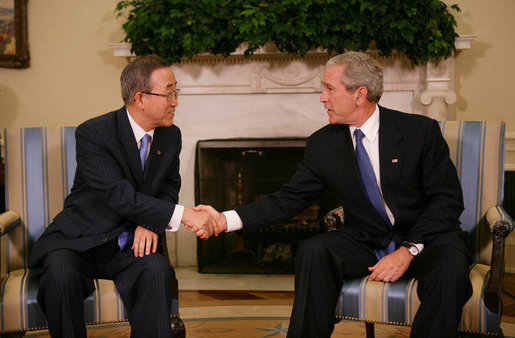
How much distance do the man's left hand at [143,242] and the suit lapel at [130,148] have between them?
0.21 meters

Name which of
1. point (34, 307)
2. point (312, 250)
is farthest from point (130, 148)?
point (312, 250)

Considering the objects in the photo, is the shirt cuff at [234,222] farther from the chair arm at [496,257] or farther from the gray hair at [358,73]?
the chair arm at [496,257]

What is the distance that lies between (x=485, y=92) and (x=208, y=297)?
2.53 meters

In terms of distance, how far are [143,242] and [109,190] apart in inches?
9.4

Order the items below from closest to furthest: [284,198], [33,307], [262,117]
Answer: [33,307] → [284,198] → [262,117]

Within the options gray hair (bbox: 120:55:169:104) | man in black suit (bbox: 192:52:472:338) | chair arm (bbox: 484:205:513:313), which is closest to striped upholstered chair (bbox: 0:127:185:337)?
gray hair (bbox: 120:55:169:104)

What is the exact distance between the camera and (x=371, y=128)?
2.48m

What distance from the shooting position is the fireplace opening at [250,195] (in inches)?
171

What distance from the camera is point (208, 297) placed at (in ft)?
12.6

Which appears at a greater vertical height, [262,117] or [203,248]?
[262,117]

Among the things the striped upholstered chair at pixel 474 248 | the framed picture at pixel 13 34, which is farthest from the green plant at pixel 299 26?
the striped upholstered chair at pixel 474 248

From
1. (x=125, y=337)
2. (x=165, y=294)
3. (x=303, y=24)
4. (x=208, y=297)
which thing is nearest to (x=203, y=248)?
(x=208, y=297)

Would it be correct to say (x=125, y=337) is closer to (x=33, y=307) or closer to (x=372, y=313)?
(x=33, y=307)

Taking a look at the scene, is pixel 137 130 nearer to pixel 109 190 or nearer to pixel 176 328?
pixel 109 190
